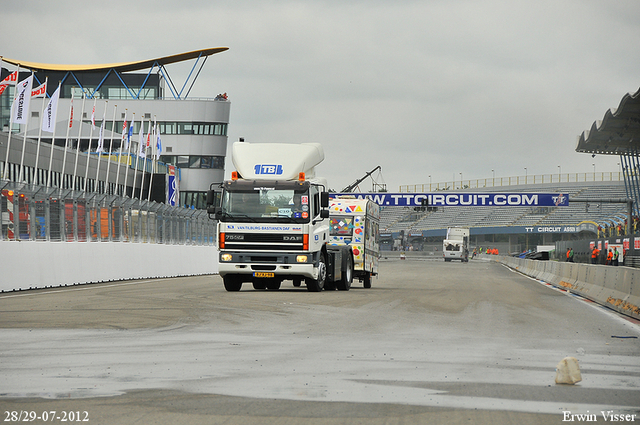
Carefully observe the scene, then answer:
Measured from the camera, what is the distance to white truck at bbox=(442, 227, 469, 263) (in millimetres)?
85125

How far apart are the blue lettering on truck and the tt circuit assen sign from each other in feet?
180

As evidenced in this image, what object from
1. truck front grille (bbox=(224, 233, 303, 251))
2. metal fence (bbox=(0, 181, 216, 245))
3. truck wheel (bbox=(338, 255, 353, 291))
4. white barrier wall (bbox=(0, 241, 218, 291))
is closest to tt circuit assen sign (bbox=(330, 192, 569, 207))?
metal fence (bbox=(0, 181, 216, 245))

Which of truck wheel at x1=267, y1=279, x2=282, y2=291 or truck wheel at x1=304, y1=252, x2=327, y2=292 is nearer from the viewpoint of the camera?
truck wheel at x1=304, y1=252, x2=327, y2=292

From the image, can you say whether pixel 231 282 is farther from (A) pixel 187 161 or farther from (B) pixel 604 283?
(A) pixel 187 161

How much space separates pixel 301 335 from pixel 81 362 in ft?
11.7

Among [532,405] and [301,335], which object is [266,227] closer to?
[301,335]

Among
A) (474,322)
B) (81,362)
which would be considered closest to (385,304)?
(474,322)

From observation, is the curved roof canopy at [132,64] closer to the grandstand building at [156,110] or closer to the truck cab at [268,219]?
the grandstand building at [156,110]

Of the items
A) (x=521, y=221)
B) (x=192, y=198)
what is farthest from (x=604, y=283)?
(x=521, y=221)

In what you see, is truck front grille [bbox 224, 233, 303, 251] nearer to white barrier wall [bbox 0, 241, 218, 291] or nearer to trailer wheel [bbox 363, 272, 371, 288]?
white barrier wall [bbox 0, 241, 218, 291]

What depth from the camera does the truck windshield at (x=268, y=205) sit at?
20.4m

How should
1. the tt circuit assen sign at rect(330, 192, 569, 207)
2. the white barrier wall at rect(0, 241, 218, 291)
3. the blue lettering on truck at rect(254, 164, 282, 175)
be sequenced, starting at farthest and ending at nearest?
the tt circuit assen sign at rect(330, 192, 569, 207) < the blue lettering on truck at rect(254, 164, 282, 175) < the white barrier wall at rect(0, 241, 218, 291)

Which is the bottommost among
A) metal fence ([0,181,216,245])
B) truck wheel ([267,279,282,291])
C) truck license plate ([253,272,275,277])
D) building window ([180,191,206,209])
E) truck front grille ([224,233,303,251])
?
truck wheel ([267,279,282,291])

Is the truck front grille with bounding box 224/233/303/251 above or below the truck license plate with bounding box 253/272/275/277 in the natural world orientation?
above
